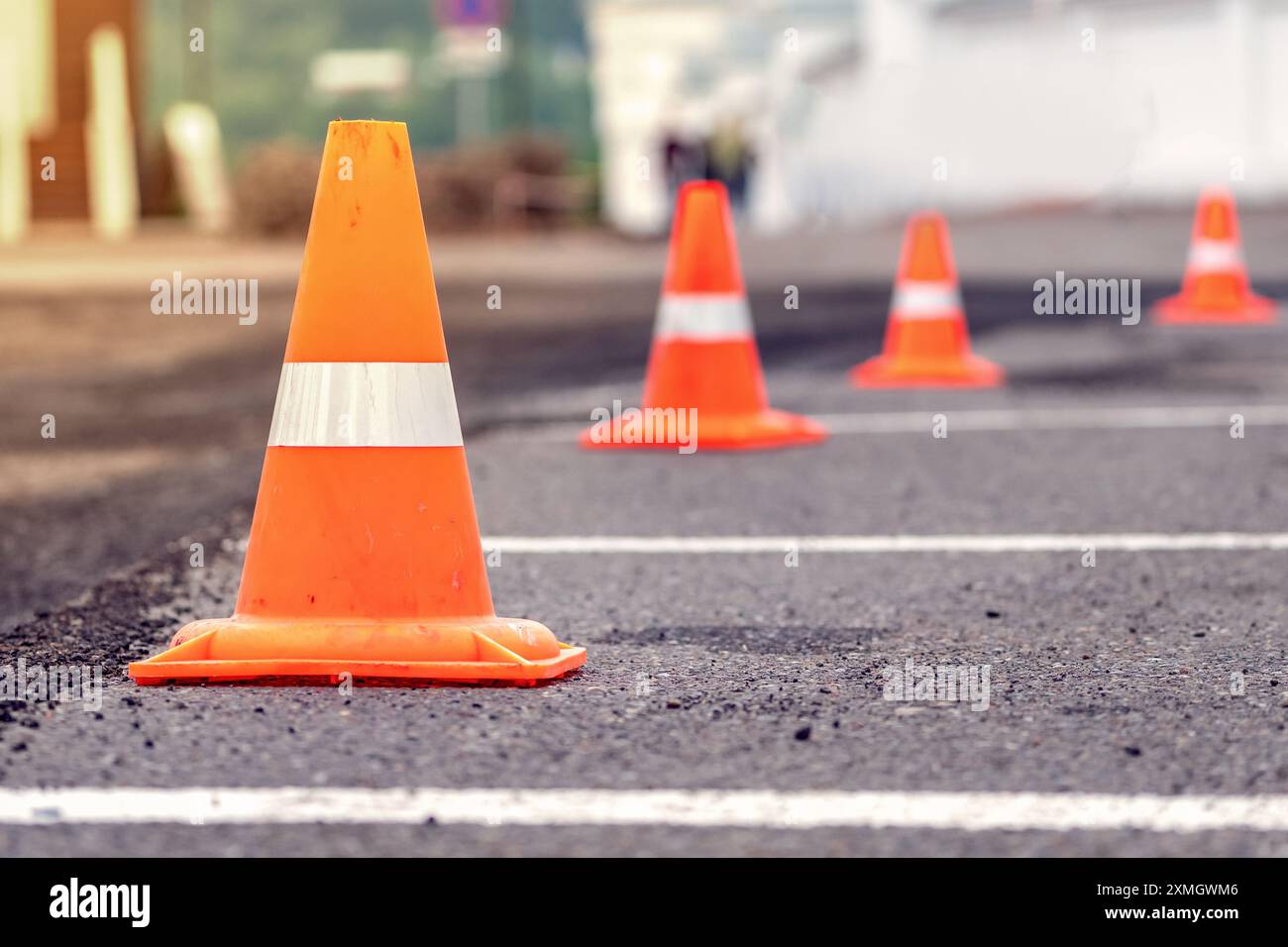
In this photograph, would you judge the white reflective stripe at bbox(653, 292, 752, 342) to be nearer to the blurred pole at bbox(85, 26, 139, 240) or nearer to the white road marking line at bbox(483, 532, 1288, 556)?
the white road marking line at bbox(483, 532, 1288, 556)

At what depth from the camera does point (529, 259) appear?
915 inches

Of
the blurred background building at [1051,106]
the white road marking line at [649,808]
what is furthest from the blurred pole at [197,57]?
the white road marking line at [649,808]

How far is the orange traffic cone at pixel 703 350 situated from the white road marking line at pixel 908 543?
181cm

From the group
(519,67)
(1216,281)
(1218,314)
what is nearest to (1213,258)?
(1216,281)

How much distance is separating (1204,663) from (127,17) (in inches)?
1510

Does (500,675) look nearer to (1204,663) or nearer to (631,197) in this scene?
(1204,663)

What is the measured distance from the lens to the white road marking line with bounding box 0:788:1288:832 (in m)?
2.91

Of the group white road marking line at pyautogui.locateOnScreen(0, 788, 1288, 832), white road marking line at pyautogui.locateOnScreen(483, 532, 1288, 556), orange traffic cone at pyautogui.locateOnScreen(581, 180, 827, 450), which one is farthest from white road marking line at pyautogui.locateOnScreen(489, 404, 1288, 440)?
white road marking line at pyautogui.locateOnScreen(0, 788, 1288, 832)

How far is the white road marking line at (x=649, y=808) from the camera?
9.55ft

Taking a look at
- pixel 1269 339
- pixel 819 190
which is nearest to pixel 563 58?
pixel 819 190

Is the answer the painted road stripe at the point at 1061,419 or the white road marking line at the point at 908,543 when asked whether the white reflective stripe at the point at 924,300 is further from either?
the white road marking line at the point at 908,543

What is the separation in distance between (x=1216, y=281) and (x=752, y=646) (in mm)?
10123

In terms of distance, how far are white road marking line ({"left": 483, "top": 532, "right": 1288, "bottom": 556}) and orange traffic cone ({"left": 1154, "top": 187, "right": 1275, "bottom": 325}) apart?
800 cm

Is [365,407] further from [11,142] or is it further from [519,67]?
[519,67]
